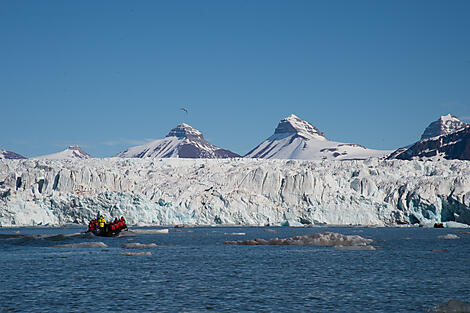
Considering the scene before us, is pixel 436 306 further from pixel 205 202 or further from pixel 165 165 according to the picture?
pixel 165 165

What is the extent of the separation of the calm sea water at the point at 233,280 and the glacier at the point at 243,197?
36216mm

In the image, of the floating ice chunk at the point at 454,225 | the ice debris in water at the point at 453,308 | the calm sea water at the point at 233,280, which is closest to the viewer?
the ice debris in water at the point at 453,308

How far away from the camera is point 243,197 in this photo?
275ft

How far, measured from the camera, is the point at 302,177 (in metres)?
85.8

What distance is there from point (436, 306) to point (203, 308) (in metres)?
7.65

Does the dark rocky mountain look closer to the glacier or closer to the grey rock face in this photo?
the grey rock face

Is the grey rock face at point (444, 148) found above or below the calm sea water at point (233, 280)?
above

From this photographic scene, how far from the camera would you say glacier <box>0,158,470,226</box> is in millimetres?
79062

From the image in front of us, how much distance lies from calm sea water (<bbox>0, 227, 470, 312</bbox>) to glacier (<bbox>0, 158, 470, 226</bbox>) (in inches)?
1426

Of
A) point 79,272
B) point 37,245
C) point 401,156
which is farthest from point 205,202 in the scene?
point 401,156

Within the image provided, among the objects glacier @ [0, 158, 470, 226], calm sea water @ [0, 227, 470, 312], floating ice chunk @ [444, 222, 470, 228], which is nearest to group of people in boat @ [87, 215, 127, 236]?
glacier @ [0, 158, 470, 226]

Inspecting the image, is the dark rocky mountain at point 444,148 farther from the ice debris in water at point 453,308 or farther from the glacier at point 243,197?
the ice debris in water at point 453,308

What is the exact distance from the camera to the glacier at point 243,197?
259 ft

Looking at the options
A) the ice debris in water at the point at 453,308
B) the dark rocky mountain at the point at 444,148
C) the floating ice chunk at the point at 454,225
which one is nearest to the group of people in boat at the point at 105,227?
the floating ice chunk at the point at 454,225
